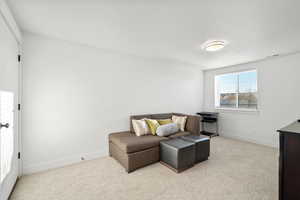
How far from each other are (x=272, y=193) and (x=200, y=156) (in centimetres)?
107

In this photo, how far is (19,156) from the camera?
2131 mm


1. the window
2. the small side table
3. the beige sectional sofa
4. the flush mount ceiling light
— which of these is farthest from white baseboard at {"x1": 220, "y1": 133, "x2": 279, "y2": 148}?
the flush mount ceiling light

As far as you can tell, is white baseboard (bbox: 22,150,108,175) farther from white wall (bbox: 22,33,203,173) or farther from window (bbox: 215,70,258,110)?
window (bbox: 215,70,258,110)

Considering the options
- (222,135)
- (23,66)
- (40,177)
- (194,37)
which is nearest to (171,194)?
(40,177)

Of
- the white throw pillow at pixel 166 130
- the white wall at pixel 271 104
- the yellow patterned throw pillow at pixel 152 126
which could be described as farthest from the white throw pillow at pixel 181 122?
the white wall at pixel 271 104

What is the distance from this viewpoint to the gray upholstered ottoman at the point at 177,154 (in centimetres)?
225

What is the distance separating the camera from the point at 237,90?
4277 millimetres

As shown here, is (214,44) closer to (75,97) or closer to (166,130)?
(166,130)

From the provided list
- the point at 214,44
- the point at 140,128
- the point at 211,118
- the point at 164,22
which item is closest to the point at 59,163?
the point at 140,128

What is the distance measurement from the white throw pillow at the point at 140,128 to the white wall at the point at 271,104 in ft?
9.98

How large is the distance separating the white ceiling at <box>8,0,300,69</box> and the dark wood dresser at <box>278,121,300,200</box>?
1.52 meters

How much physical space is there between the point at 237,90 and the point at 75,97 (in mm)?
4661

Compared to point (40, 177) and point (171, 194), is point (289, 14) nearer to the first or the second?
point (171, 194)

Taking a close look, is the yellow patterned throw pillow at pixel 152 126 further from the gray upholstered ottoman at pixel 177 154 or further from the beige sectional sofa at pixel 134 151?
the gray upholstered ottoman at pixel 177 154
